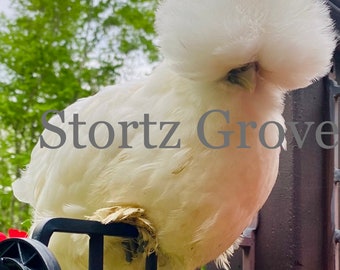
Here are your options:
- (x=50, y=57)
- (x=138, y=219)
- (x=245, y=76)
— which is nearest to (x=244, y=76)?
(x=245, y=76)

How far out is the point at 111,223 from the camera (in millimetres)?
588

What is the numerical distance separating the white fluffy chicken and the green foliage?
148cm

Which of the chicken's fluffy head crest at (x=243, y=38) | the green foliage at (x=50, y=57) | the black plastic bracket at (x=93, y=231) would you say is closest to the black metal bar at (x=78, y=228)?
the black plastic bracket at (x=93, y=231)

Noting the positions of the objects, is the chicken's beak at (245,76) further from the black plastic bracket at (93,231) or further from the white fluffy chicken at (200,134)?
the black plastic bracket at (93,231)

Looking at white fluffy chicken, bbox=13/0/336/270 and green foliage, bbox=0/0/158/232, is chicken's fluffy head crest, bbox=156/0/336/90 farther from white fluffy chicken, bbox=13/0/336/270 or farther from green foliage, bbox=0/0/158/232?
green foliage, bbox=0/0/158/232

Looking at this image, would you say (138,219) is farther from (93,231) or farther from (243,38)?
(243,38)

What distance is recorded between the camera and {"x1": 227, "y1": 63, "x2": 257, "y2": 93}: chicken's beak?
0.60m

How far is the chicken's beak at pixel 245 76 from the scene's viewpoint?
0.60m

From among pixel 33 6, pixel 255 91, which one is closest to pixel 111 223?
pixel 255 91

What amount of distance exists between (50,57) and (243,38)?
6.37 feet

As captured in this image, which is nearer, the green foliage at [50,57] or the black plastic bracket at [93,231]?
the black plastic bracket at [93,231]

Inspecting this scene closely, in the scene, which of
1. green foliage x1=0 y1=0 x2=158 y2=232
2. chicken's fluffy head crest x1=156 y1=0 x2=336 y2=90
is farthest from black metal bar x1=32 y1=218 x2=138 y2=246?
green foliage x1=0 y1=0 x2=158 y2=232

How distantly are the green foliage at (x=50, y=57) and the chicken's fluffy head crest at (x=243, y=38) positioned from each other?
159cm

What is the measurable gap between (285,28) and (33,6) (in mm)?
2113
